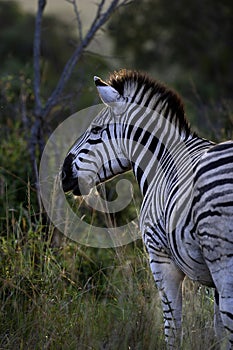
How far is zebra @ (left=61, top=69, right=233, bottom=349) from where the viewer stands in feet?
12.3

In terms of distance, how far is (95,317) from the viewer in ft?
15.8

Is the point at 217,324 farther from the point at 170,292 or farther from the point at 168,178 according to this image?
the point at 168,178

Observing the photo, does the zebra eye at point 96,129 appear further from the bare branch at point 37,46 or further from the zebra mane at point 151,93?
the bare branch at point 37,46

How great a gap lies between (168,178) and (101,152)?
0.72m

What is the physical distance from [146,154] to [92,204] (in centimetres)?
147

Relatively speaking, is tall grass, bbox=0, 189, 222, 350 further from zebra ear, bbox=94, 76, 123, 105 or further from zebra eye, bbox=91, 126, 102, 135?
zebra ear, bbox=94, 76, 123, 105

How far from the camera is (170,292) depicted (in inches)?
185

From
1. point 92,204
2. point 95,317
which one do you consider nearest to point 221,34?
point 92,204

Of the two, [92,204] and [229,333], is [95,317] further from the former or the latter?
[92,204]

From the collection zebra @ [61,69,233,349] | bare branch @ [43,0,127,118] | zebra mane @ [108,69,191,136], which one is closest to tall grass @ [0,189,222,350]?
zebra @ [61,69,233,349]

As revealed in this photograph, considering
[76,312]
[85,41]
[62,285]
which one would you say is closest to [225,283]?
[76,312]

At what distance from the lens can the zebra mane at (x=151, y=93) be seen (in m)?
4.96

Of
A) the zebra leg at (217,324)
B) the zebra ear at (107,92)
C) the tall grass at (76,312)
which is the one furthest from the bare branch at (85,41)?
the zebra leg at (217,324)

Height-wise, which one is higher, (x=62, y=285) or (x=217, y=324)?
(x=62, y=285)
